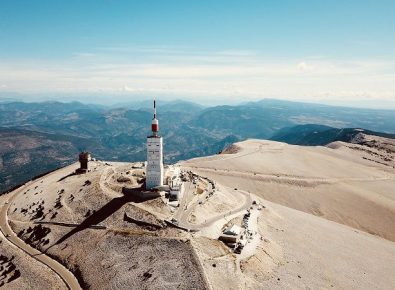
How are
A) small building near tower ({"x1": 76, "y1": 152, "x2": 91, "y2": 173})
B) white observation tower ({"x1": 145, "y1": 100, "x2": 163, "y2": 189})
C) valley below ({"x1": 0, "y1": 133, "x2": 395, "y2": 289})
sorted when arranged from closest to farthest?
valley below ({"x1": 0, "y1": 133, "x2": 395, "y2": 289})
white observation tower ({"x1": 145, "y1": 100, "x2": 163, "y2": 189})
small building near tower ({"x1": 76, "y1": 152, "x2": 91, "y2": 173})

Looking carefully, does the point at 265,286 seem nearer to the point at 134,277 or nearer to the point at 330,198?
the point at 134,277

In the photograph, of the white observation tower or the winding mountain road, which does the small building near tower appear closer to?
the winding mountain road

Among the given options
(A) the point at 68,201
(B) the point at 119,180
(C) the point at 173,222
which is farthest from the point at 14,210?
(C) the point at 173,222

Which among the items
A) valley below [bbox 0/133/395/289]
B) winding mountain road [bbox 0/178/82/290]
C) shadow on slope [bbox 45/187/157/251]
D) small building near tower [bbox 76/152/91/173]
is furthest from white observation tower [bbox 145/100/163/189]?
small building near tower [bbox 76/152/91/173]

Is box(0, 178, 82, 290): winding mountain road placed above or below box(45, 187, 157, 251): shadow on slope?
below

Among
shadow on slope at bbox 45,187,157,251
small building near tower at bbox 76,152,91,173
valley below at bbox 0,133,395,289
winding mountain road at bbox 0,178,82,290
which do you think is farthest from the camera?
small building near tower at bbox 76,152,91,173

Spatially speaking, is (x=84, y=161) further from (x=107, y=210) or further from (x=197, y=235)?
(x=197, y=235)

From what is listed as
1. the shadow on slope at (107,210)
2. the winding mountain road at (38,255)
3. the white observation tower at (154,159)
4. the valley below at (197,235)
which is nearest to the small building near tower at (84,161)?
the valley below at (197,235)

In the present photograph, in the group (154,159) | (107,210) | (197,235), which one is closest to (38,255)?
(107,210)

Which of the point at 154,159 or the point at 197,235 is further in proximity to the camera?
the point at 154,159
